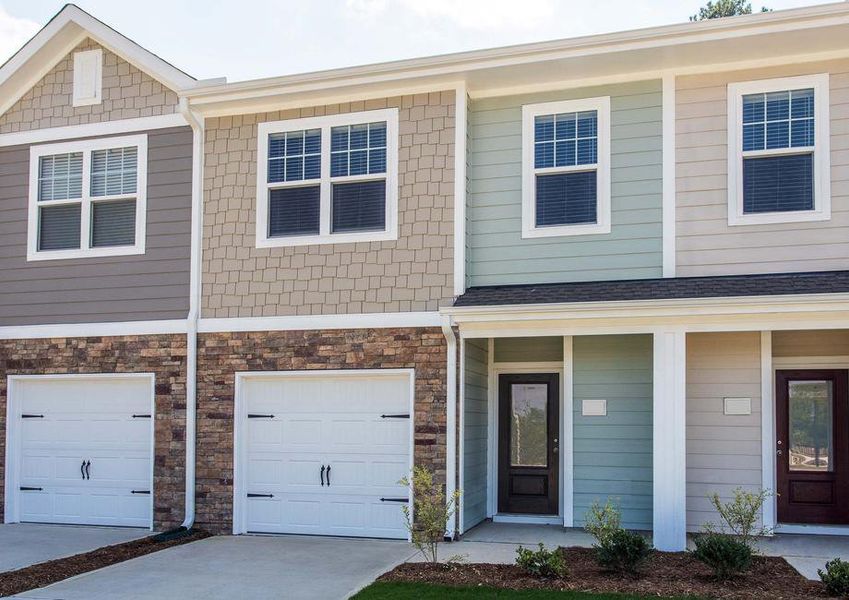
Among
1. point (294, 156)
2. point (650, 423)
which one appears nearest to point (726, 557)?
point (650, 423)

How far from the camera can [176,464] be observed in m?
11.7

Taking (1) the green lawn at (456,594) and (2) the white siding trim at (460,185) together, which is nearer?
(1) the green lawn at (456,594)

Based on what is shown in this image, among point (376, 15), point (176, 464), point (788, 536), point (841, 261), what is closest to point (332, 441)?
point (176, 464)

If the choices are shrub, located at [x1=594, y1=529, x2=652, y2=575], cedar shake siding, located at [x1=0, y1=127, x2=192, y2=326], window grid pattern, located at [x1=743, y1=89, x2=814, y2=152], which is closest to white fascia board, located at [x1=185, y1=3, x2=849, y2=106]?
window grid pattern, located at [x1=743, y1=89, x2=814, y2=152]

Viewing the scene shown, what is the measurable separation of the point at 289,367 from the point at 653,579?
17.2ft

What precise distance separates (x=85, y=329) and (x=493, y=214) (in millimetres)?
5823

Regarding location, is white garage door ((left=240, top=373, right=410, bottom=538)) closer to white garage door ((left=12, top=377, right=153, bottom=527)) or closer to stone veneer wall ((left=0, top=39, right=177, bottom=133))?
white garage door ((left=12, top=377, right=153, bottom=527))

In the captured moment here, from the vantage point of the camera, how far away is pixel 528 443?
39.0 feet

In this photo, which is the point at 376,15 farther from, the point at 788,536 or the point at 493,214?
the point at 788,536

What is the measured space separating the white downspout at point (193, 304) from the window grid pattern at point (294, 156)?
39.9 inches

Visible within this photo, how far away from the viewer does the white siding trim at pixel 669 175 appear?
1055 cm

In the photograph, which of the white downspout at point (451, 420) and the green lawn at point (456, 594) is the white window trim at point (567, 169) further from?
the green lawn at point (456, 594)

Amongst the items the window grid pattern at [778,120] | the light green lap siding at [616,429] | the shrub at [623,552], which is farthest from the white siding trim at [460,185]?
the shrub at [623,552]

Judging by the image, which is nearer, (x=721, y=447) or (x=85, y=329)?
(x=721, y=447)
